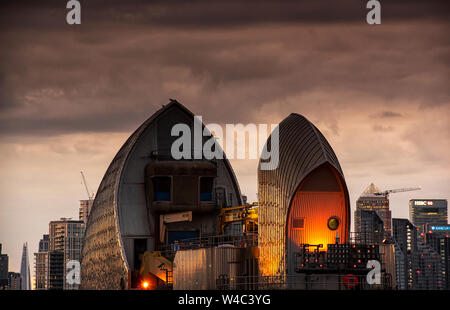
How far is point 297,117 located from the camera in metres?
102

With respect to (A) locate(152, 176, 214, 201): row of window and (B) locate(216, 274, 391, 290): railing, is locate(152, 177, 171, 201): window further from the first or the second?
(B) locate(216, 274, 391, 290): railing

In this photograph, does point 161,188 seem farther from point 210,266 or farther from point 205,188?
point 210,266

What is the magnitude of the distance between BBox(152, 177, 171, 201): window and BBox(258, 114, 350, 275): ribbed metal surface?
97.3 feet

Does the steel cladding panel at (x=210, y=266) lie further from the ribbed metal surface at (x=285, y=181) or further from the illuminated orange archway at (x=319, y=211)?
the illuminated orange archway at (x=319, y=211)

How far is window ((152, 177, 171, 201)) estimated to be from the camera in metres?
130

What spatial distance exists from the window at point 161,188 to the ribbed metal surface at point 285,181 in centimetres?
2966

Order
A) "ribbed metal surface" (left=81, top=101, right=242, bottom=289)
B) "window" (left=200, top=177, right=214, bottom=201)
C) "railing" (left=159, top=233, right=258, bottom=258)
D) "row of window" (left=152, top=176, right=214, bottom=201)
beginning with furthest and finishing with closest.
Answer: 1. "window" (left=200, top=177, right=214, bottom=201)
2. "row of window" (left=152, top=176, right=214, bottom=201)
3. "ribbed metal surface" (left=81, top=101, right=242, bottom=289)
4. "railing" (left=159, top=233, right=258, bottom=258)

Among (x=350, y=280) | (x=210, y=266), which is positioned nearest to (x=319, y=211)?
(x=350, y=280)

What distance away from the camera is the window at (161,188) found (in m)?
Answer: 130

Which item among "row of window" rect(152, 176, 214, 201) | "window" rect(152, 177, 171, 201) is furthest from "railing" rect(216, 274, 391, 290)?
"window" rect(152, 177, 171, 201)
